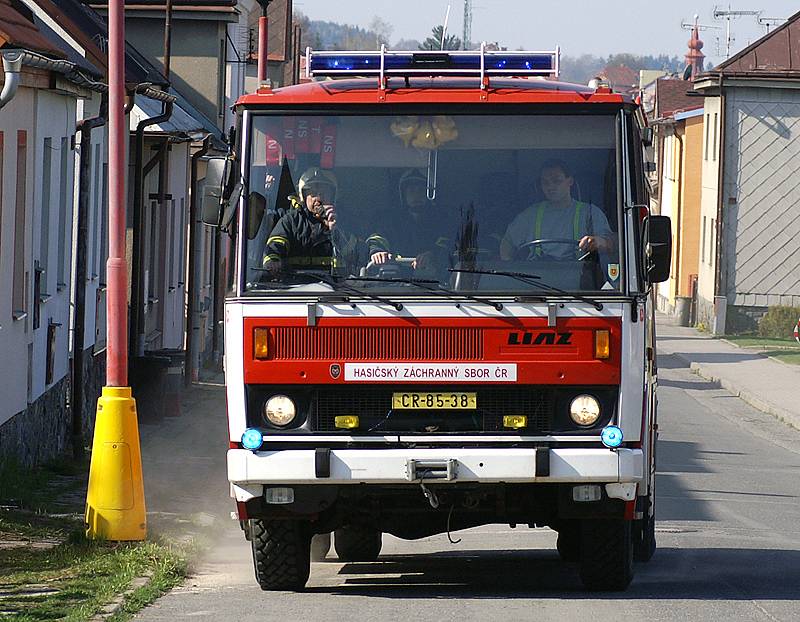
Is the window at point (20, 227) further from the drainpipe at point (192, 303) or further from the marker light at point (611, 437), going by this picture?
the drainpipe at point (192, 303)

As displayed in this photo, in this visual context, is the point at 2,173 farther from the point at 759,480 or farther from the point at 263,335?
the point at 759,480

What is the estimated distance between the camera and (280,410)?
28.3 feet

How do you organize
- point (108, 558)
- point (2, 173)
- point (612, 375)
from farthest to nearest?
point (2, 173) → point (108, 558) → point (612, 375)

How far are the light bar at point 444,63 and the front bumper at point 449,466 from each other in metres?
2.04

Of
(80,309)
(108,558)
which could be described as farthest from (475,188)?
(80,309)

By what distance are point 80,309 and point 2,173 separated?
3.01 metres

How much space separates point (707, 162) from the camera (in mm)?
50625

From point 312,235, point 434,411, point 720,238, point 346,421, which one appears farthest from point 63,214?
point 720,238

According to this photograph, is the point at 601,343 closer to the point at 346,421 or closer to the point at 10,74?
the point at 346,421

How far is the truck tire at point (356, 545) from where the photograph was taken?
36.2 feet

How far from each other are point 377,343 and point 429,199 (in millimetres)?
845

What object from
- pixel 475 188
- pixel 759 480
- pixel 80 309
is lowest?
pixel 759 480

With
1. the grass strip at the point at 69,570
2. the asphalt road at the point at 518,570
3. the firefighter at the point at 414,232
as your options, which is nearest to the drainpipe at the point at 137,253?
the asphalt road at the point at 518,570

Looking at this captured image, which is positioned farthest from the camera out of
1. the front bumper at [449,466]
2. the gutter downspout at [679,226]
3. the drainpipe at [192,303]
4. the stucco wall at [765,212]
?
the gutter downspout at [679,226]
